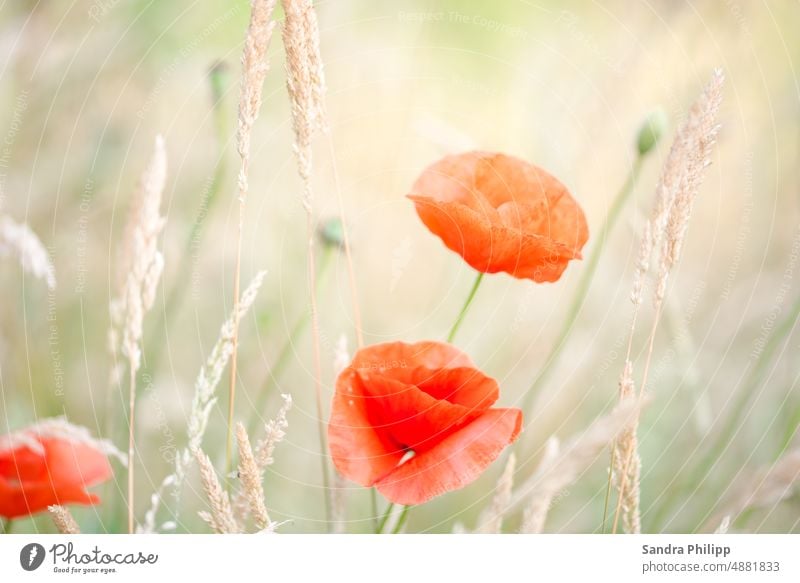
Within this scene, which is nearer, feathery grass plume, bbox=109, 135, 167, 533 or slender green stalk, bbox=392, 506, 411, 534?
feathery grass plume, bbox=109, 135, 167, 533


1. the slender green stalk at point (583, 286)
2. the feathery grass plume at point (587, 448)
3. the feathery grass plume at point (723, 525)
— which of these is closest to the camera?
the feathery grass plume at point (587, 448)

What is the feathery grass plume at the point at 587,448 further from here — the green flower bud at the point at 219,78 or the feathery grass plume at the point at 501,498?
the green flower bud at the point at 219,78

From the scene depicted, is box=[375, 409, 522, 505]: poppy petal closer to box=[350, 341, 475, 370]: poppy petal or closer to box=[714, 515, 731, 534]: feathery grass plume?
box=[350, 341, 475, 370]: poppy petal

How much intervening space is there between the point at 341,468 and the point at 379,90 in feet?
0.96

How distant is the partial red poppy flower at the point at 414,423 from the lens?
439 millimetres

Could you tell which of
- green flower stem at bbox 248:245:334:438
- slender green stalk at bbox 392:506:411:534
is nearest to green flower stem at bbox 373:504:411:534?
slender green stalk at bbox 392:506:411:534

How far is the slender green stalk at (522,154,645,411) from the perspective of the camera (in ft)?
1.94

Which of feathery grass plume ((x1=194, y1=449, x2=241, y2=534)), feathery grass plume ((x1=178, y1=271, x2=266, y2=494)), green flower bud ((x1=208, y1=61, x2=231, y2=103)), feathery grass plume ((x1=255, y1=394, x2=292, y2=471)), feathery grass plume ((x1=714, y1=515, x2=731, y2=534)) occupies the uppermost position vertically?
green flower bud ((x1=208, y1=61, x2=231, y2=103))

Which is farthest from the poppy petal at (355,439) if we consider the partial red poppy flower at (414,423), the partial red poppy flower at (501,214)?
the partial red poppy flower at (501,214)

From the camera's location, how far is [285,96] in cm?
59

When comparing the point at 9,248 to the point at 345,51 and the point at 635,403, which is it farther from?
the point at 635,403
